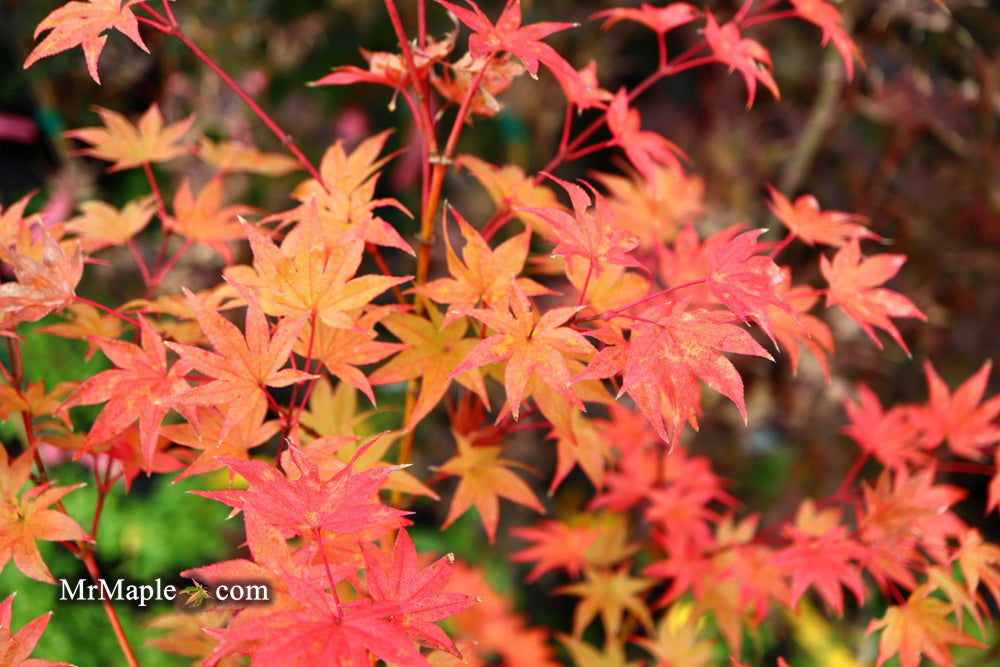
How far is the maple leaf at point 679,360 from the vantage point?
1.81ft

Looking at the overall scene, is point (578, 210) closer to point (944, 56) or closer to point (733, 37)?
point (733, 37)

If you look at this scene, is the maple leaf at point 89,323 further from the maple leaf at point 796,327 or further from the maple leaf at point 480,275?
the maple leaf at point 796,327

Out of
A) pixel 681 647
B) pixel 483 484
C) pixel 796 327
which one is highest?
pixel 796 327

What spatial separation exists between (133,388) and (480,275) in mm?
324

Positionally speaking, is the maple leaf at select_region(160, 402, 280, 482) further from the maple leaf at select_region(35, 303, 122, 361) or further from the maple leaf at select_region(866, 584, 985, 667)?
the maple leaf at select_region(866, 584, 985, 667)

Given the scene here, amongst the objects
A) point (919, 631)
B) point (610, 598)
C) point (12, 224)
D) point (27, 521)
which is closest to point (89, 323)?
point (12, 224)

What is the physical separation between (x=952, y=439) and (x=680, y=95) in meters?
2.06

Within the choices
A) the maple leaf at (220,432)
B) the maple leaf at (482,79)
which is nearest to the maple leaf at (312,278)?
the maple leaf at (220,432)

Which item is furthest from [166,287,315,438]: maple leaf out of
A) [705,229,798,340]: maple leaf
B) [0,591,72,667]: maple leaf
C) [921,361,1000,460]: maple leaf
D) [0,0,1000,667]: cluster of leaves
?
[921,361,1000,460]: maple leaf

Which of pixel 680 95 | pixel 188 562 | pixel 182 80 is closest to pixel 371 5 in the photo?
pixel 182 80

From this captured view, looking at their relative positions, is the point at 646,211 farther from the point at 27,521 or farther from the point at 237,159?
the point at 27,521

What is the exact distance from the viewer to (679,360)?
0.56 meters

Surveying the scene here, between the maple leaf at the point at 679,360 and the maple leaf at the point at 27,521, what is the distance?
483mm

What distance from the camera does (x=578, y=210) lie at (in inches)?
24.2
